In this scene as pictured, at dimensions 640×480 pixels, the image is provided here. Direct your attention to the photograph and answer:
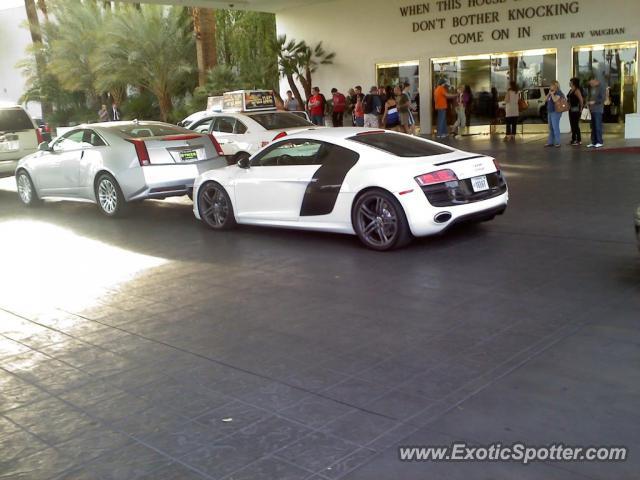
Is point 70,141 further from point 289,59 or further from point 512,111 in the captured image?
point 289,59

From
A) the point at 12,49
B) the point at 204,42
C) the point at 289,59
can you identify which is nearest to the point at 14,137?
the point at 204,42

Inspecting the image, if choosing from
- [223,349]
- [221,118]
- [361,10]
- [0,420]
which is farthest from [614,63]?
[0,420]

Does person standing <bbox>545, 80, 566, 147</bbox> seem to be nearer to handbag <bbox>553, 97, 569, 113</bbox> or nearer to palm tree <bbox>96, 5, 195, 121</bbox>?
handbag <bbox>553, 97, 569, 113</bbox>

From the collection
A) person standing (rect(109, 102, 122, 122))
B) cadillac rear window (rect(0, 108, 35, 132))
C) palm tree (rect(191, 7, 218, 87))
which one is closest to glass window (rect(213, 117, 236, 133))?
cadillac rear window (rect(0, 108, 35, 132))

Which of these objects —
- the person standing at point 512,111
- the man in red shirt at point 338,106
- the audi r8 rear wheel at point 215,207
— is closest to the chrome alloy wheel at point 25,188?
the audi r8 rear wheel at point 215,207

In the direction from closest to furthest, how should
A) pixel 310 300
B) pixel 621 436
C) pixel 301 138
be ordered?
1. pixel 621 436
2. pixel 310 300
3. pixel 301 138

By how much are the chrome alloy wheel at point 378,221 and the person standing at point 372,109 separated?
13.6m

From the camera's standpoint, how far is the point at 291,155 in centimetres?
948

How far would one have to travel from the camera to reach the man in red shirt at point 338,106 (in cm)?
2477

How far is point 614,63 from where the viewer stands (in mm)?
22141

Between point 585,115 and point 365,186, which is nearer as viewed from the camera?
point 365,186

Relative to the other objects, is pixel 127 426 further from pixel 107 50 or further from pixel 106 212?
pixel 107 50

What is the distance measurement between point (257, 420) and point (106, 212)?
28.6 ft

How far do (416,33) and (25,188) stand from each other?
53.5 ft
